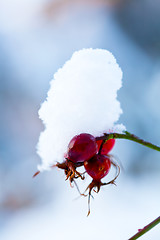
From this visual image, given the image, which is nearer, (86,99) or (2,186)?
(86,99)

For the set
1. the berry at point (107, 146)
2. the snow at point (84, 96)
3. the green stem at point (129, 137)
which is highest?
the snow at point (84, 96)

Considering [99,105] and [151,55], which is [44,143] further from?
[151,55]

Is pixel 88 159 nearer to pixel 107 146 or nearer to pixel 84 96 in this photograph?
pixel 107 146

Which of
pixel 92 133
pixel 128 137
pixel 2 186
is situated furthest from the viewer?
pixel 2 186

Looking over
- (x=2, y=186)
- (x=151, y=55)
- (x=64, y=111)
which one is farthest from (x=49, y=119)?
(x=151, y=55)

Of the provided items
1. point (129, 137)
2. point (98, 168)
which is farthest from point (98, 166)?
point (129, 137)
